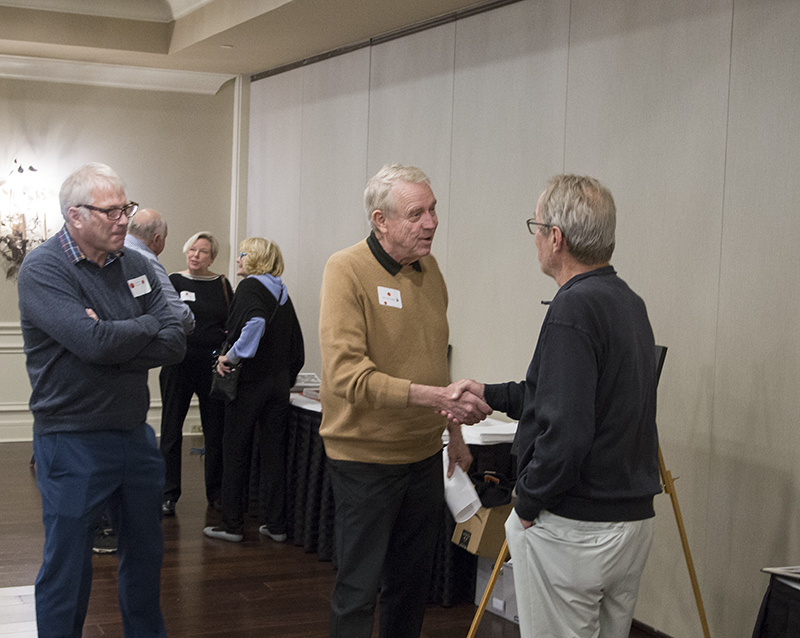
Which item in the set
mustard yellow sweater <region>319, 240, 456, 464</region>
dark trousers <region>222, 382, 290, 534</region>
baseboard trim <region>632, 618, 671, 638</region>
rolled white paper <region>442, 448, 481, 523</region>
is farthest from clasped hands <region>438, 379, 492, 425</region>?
dark trousers <region>222, 382, 290, 534</region>

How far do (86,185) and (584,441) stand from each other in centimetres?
169

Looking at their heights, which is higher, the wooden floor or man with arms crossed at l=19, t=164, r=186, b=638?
man with arms crossed at l=19, t=164, r=186, b=638

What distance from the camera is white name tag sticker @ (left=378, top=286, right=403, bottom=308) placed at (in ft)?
8.21

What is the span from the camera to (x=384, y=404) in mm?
2371

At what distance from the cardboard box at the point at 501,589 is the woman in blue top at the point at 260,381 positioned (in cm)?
136

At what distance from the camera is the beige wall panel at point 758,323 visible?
324 centimetres

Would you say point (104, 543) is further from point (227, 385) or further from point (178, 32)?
point (178, 32)

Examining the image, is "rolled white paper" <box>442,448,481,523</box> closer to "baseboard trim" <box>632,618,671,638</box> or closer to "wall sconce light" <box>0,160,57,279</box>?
"baseboard trim" <box>632,618,671,638</box>

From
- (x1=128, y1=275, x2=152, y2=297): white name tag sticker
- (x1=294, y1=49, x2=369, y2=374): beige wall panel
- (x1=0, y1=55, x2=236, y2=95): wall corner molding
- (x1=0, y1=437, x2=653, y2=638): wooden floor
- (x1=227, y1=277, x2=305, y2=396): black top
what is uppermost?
(x1=0, y1=55, x2=236, y2=95): wall corner molding

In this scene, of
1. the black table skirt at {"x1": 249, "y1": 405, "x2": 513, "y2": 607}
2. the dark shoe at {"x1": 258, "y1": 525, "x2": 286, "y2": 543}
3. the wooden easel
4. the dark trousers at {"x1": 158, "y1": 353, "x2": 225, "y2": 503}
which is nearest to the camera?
the wooden easel

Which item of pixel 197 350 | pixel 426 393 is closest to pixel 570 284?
pixel 426 393

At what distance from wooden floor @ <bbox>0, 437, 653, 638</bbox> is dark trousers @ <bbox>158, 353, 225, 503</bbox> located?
0.29 meters

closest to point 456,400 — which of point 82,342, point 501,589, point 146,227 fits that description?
point 82,342

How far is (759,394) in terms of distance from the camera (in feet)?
11.0
